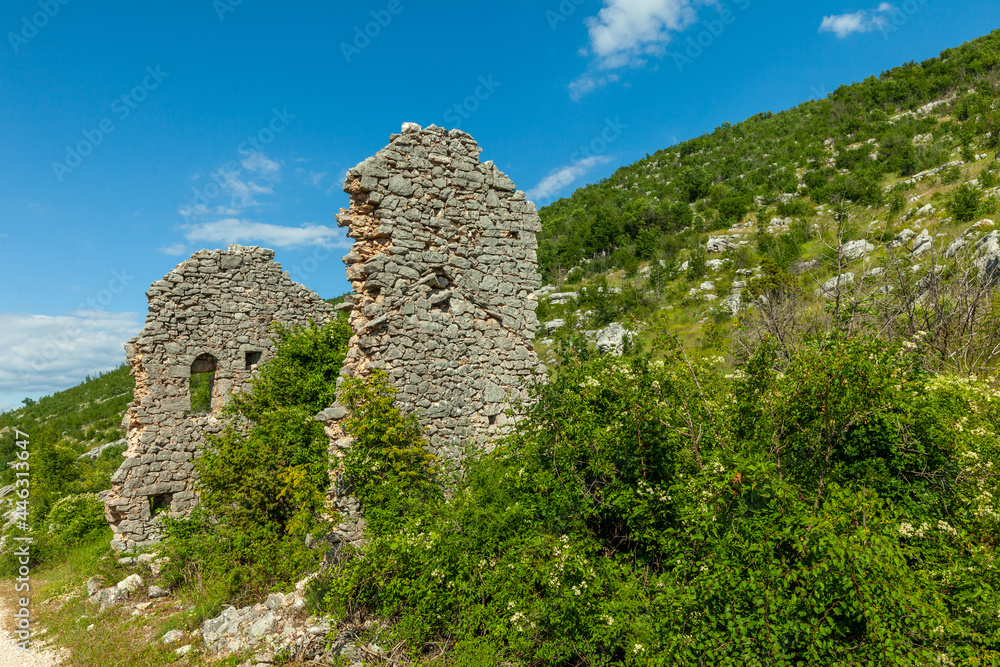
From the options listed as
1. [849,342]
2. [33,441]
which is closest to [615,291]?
[849,342]

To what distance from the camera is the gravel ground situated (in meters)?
6.12

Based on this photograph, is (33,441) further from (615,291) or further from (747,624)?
(615,291)

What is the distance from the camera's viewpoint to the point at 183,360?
1029 cm

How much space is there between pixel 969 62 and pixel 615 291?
33.3m

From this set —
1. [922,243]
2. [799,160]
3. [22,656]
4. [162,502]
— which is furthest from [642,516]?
[799,160]

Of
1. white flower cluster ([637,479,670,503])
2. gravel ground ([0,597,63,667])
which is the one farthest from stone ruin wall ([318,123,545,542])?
gravel ground ([0,597,63,667])

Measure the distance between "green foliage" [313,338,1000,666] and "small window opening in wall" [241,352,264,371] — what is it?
23.6 ft

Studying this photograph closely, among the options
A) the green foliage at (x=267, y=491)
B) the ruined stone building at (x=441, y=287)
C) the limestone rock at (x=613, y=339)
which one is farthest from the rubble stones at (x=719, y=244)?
the green foliage at (x=267, y=491)

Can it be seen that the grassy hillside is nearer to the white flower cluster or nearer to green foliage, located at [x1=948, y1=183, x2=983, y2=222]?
green foliage, located at [x1=948, y1=183, x2=983, y2=222]

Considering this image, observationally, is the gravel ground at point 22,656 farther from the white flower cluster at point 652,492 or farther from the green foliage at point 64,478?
the white flower cluster at point 652,492

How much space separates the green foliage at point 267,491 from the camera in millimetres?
6449

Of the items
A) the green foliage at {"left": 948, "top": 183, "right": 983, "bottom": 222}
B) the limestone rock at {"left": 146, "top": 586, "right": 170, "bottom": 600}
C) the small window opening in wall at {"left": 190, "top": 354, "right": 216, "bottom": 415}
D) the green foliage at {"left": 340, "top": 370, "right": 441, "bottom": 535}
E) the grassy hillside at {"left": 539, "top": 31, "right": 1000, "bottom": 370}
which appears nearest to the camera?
the green foliage at {"left": 340, "top": 370, "right": 441, "bottom": 535}

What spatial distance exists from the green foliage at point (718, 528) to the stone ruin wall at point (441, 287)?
47.9 inches

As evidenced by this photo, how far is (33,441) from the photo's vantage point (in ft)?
58.7
